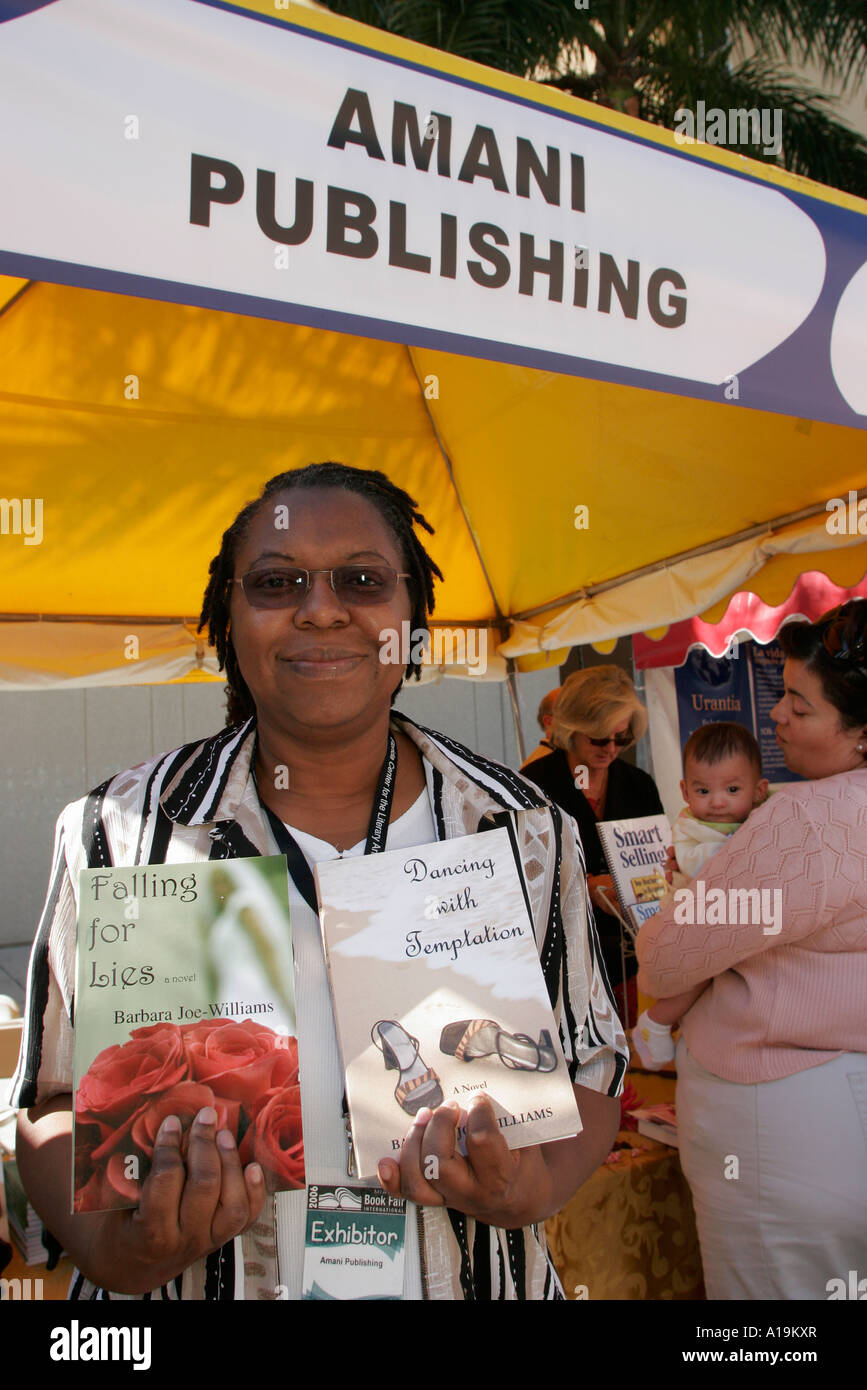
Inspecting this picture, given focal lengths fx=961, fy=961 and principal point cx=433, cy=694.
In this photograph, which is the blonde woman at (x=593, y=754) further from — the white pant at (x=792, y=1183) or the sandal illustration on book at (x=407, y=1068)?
the sandal illustration on book at (x=407, y=1068)

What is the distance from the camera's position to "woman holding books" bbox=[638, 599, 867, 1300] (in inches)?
81.0

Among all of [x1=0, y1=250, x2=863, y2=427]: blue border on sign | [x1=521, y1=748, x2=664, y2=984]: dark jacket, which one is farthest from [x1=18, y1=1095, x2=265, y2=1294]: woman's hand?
[x1=521, y1=748, x2=664, y2=984]: dark jacket

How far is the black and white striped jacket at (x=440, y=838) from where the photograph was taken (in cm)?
122

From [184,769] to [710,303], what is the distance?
1268mm

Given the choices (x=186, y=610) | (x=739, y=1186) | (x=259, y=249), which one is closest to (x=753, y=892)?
(x=739, y=1186)

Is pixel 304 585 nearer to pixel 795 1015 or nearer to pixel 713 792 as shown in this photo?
pixel 795 1015

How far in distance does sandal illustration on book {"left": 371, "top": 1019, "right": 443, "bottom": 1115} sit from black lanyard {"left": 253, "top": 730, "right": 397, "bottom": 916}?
0.61 ft

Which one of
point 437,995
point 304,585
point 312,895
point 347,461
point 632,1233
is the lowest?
point 632,1233

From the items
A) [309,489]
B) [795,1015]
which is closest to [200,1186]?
[309,489]

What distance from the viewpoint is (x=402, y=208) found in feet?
4.79

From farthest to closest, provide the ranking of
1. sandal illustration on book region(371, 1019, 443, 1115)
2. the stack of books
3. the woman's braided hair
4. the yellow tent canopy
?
the yellow tent canopy, the woman's braided hair, the stack of books, sandal illustration on book region(371, 1019, 443, 1115)

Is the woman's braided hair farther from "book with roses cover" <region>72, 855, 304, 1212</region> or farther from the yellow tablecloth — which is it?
"book with roses cover" <region>72, 855, 304, 1212</region>

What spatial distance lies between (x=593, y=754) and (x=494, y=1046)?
Result: 281cm
